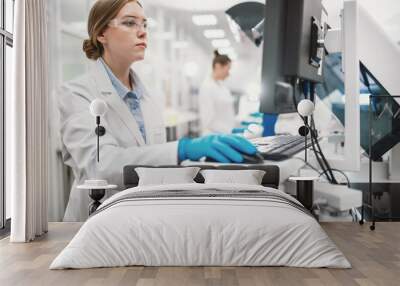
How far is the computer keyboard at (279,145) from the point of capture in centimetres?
628

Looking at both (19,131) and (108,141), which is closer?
(19,131)

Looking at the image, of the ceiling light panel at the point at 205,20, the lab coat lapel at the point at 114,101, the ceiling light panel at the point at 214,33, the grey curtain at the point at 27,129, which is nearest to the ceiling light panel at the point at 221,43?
the ceiling light panel at the point at 214,33

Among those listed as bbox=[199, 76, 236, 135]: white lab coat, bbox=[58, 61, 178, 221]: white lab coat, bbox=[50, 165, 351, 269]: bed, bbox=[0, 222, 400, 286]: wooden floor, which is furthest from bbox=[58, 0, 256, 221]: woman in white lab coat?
bbox=[50, 165, 351, 269]: bed

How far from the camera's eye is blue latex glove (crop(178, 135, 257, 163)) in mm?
6305

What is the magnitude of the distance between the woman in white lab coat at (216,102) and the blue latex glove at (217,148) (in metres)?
0.10

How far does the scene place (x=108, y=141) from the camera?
6.29 meters

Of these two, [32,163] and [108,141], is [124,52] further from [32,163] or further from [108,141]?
[32,163]

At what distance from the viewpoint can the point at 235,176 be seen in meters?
5.85

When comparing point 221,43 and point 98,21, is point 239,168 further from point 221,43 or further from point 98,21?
point 98,21

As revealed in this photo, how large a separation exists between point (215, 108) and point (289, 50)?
1.50 meters

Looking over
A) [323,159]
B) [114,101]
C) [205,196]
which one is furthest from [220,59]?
[205,196]

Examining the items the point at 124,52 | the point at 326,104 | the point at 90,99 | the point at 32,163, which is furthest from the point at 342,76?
the point at 32,163

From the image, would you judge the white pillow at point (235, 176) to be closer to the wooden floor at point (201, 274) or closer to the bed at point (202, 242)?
the wooden floor at point (201, 274)

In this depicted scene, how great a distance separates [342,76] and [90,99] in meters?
2.87
